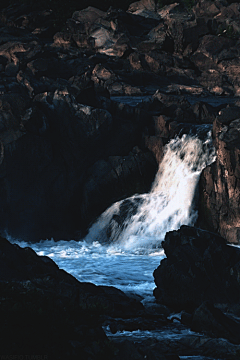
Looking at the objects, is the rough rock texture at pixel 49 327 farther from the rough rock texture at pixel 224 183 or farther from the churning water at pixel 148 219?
the rough rock texture at pixel 224 183

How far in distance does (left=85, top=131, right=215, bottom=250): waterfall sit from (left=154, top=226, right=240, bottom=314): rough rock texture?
11.9 m

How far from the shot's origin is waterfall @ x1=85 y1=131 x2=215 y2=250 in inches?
1375

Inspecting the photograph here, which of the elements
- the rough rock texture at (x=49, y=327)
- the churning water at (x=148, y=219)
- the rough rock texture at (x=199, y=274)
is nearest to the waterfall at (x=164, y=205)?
the churning water at (x=148, y=219)

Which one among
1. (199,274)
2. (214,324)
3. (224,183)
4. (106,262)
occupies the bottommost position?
(214,324)

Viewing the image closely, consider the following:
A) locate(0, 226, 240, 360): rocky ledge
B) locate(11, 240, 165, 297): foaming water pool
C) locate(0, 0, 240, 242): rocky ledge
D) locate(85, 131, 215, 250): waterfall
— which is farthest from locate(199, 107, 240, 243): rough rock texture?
locate(0, 226, 240, 360): rocky ledge

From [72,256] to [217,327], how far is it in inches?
648

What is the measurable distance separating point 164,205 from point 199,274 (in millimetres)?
14659

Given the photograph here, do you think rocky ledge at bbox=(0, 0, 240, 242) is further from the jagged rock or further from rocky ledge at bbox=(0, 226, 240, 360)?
the jagged rock

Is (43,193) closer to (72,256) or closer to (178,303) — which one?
(72,256)

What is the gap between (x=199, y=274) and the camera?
21672 mm

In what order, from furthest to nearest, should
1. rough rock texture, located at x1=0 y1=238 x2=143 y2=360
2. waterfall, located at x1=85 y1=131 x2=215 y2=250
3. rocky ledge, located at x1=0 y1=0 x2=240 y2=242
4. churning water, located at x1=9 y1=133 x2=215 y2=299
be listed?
waterfall, located at x1=85 y1=131 x2=215 y2=250 < rocky ledge, located at x1=0 y1=0 x2=240 y2=242 < churning water, located at x1=9 y1=133 x2=215 y2=299 < rough rock texture, located at x1=0 y1=238 x2=143 y2=360

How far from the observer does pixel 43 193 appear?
3825 centimetres

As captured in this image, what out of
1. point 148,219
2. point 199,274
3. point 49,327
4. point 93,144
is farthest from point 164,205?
point 49,327

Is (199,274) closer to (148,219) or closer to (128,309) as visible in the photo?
(128,309)
